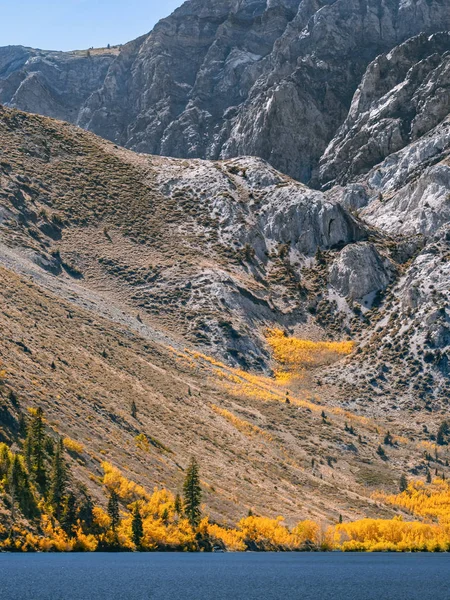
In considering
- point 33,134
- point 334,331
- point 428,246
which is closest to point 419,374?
point 334,331

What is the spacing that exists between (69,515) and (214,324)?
73.3m

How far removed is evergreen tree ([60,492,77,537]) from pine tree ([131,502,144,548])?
4.94 m

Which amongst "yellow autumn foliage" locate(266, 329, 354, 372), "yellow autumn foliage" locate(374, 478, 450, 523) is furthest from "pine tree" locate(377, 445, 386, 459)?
"yellow autumn foliage" locate(266, 329, 354, 372)

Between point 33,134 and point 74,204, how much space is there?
23983 mm

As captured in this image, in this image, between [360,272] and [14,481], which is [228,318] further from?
[14,481]

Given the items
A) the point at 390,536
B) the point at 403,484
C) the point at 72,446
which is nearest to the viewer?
the point at 72,446

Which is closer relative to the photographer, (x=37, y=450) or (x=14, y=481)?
(x=14, y=481)

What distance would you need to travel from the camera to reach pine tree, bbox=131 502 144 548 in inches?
2862

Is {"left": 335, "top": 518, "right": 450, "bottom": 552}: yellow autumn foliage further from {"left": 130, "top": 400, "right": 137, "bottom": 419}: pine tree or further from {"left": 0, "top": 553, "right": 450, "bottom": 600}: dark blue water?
{"left": 130, "top": 400, "right": 137, "bottom": 419}: pine tree

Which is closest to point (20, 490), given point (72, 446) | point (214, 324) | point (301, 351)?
point (72, 446)

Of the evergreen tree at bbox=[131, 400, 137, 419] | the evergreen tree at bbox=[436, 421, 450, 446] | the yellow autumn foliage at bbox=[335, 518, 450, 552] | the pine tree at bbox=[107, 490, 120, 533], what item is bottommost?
the yellow autumn foliage at bbox=[335, 518, 450, 552]

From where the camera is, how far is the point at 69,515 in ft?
228

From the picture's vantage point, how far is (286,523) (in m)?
88.9

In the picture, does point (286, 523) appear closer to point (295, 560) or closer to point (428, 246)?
point (295, 560)
